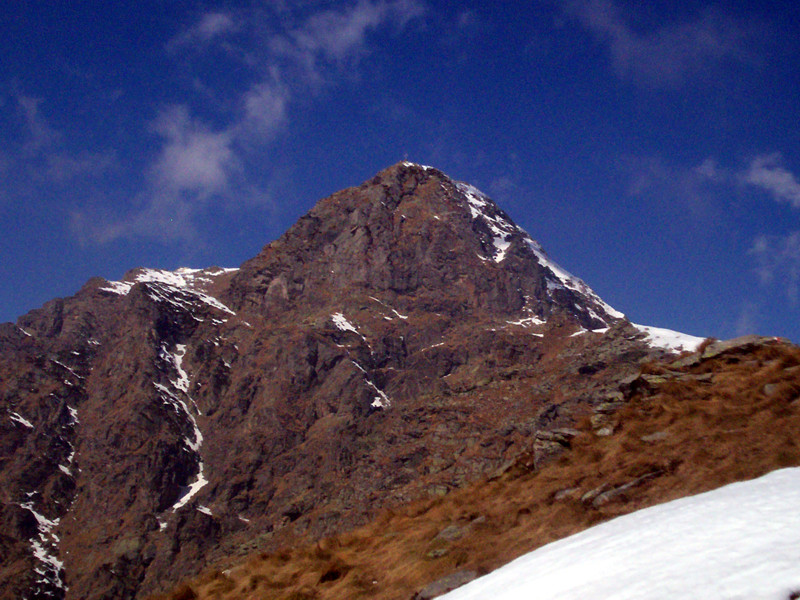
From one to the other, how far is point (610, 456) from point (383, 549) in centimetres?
532

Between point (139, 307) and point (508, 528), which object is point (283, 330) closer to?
point (139, 307)

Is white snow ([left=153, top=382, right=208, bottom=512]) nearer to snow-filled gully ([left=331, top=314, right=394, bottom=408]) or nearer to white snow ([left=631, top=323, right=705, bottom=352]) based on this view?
snow-filled gully ([left=331, top=314, right=394, bottom=408])

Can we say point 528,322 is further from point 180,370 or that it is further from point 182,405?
point 180,370

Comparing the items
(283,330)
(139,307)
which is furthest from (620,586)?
(139,307)

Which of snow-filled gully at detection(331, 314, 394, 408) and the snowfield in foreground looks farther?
snow-filled gully at detection(331, 314, 394, 408)

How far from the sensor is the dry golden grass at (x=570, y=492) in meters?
12.3

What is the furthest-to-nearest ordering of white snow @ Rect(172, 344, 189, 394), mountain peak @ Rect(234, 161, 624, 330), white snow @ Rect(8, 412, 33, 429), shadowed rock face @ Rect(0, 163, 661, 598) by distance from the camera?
mountain peak @ Rect(234, 161, 624, 330) < white snow @ Rect(172, 344, 189, 394) < white snow @ Rect(8, 412, 33, 429) < shadowed rock face @ Rect(0, 163, 661, 598)

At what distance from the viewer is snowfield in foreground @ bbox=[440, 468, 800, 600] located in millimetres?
7414

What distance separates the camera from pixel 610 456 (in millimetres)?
14992

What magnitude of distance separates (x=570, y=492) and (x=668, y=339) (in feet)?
295

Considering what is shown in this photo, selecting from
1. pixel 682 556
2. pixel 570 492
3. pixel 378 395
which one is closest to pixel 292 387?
pixel 378 395

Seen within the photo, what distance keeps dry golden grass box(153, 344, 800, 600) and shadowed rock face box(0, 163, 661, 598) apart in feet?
175

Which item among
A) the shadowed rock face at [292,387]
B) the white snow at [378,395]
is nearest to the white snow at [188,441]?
the shadowed rock face at [292,387]

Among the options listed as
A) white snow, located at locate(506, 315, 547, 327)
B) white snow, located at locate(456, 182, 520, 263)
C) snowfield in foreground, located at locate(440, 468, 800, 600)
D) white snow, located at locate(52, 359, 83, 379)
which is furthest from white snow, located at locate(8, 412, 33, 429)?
snowfield in foreground, located at locate(440, 468, 800, 600)
